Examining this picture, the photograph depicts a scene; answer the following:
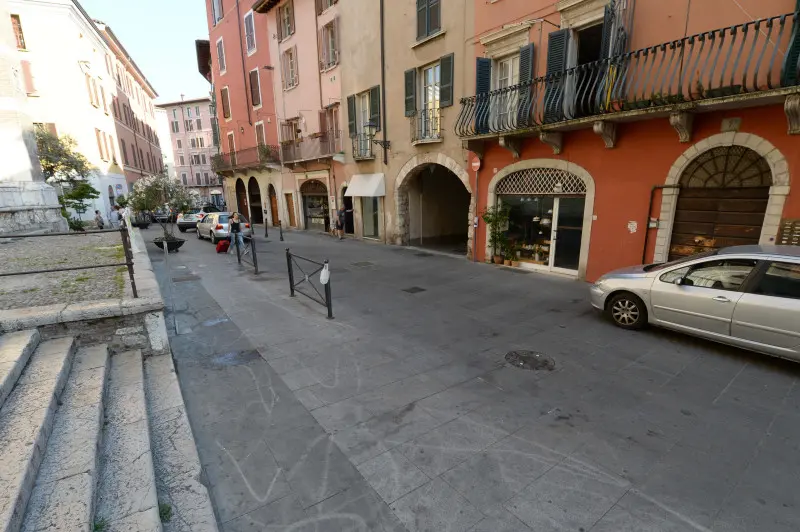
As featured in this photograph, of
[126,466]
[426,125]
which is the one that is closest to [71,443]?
[126,466]

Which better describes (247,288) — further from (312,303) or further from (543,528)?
(543,528)

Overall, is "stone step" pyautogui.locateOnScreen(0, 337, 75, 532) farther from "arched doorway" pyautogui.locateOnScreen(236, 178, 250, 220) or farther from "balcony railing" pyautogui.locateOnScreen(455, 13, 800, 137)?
"arched doorway" pyautogui.locateOnScreen(236, 178, 250, 220)

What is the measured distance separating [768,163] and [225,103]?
1215 inches

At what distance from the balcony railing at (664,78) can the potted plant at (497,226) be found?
7.63 ft

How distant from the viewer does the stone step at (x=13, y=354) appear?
314 centimetres

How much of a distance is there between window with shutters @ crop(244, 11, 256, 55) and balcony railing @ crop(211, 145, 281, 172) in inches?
242

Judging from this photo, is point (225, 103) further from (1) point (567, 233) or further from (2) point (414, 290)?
(1) point (567, 233)

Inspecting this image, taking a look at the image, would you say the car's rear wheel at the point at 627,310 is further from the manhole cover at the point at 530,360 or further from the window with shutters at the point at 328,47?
the window with shutters at the point at 328,47

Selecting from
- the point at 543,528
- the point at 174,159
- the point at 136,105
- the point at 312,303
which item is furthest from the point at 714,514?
the point at 174,159

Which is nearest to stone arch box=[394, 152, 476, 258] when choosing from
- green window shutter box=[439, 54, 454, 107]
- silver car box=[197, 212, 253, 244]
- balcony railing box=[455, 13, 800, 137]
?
green window shutter box=[439, 54, 454, 107]

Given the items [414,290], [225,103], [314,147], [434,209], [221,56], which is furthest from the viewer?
[225,103]

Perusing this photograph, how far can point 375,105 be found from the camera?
597 inches

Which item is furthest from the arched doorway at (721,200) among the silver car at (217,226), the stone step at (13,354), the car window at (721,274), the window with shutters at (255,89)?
the window with shutters at (255,89)

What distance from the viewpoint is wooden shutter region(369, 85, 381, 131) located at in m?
14.9
